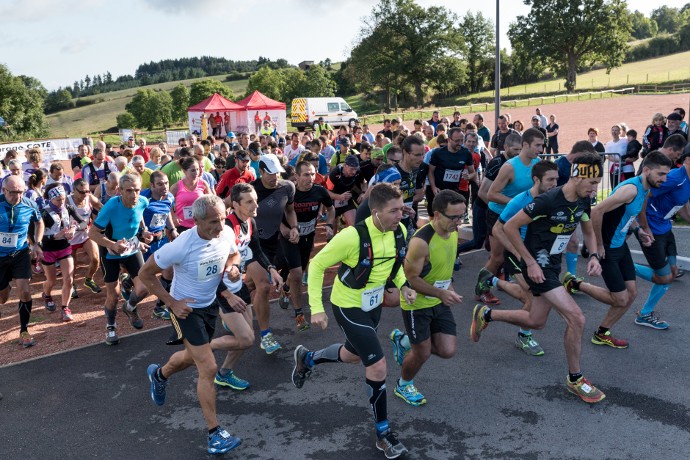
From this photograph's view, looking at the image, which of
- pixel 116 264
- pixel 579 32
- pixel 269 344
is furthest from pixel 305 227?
pixel 579 32

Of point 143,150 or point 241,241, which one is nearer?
point 241,241

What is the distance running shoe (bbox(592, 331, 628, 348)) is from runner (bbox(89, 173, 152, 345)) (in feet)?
17.1

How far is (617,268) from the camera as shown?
19.0ft

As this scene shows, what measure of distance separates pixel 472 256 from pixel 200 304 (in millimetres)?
6172

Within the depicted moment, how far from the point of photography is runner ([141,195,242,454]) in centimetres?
441

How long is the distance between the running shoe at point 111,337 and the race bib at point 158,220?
1.54 meters

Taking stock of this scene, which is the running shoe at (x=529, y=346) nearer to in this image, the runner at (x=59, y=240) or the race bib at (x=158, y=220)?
the race bib at (x=158, y=220)

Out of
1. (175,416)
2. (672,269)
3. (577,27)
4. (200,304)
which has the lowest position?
(175,416)

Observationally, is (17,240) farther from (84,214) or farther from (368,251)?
(368,251)

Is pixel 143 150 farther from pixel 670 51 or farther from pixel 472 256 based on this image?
pixel 670 51

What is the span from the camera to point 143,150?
16.3 meters

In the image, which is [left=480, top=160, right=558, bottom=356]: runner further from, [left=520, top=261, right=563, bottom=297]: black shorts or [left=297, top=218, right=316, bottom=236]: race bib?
[left=297, top=218, right=316, bottom=236]: race bib

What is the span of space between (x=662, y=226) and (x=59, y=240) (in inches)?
297

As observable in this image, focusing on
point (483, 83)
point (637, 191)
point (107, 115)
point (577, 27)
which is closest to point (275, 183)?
point (637, 191)
